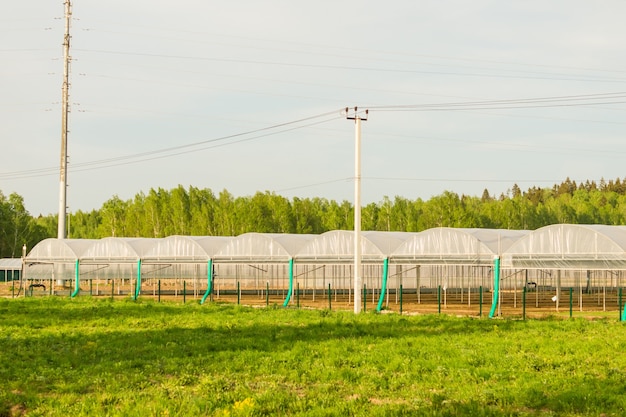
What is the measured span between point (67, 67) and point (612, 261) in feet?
167

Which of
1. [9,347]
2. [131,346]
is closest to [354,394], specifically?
[131,346]

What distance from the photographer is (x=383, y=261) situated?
1898 inches

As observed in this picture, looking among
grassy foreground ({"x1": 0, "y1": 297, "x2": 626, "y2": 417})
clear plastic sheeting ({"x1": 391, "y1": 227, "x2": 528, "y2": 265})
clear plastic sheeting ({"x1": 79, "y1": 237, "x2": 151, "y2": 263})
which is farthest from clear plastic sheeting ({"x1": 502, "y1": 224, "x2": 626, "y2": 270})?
clear plastic sheeting ({"x1": 79, "y1": 237, "x2": 151, "y2": 263})

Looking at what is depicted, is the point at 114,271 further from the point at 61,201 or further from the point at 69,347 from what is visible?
the point at 69,347

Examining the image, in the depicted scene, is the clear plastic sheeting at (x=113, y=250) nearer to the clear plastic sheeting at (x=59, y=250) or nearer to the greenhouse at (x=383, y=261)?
the greenhouse at (x=383, y=261)

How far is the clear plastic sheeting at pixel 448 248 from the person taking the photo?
4525 centimetres

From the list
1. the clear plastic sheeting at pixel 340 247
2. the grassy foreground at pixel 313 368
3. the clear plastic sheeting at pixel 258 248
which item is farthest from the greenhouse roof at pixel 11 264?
the grassy foreground at pixel 313 368

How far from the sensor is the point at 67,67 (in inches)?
2872

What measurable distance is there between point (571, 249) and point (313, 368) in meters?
23.8

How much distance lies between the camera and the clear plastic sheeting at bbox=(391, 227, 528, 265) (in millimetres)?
45250

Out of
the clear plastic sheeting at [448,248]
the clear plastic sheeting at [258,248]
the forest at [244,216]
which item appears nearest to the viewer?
the clear plastic sheeting at [448,248]

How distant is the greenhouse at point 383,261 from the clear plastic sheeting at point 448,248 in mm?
56

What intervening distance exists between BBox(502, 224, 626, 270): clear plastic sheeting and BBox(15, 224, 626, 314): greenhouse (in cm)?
5

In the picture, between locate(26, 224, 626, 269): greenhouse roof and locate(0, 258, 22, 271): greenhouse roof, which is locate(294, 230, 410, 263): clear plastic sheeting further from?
locate(0, 258, 22, 271): greenhouse roof
